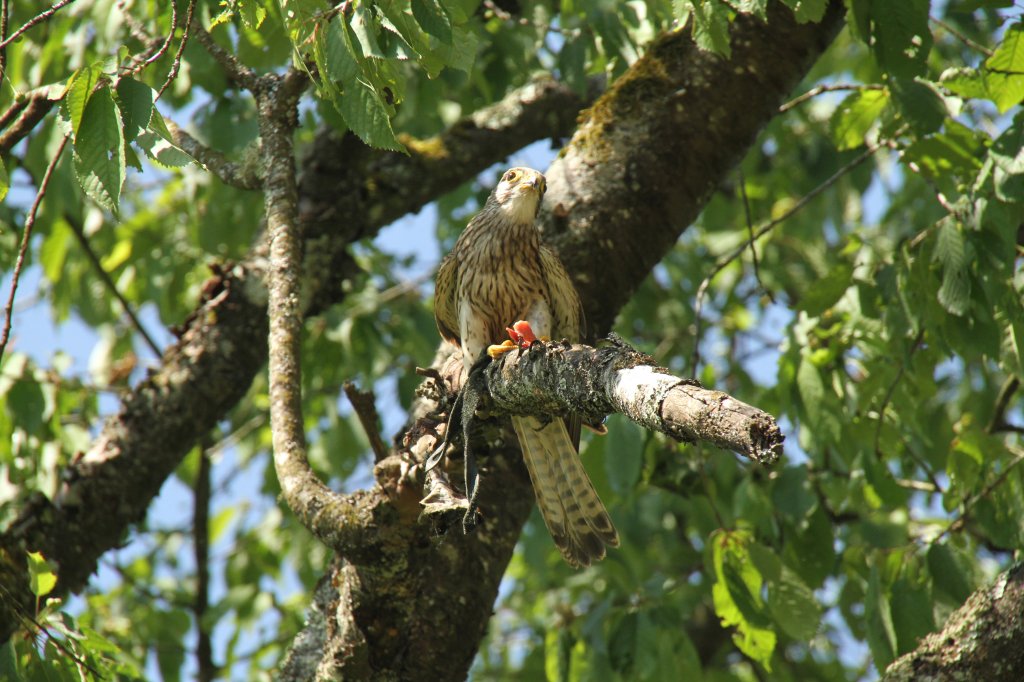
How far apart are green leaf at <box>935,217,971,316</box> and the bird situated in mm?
1181

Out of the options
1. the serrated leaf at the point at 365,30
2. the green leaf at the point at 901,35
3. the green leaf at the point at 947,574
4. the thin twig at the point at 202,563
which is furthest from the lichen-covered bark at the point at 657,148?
the thin twig at the point at 202,563

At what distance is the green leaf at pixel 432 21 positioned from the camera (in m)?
2.23

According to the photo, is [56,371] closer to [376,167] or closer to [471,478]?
Answer: [376,167]

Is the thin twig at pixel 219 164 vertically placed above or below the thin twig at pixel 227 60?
below

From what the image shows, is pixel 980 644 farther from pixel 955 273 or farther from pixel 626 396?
pixel 626 396

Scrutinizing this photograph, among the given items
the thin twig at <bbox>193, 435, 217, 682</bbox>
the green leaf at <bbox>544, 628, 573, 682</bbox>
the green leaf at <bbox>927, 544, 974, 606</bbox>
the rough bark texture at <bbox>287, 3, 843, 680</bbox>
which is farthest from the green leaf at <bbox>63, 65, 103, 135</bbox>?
the thin twig at <bbox>193, 435, 217, 682</bbox>

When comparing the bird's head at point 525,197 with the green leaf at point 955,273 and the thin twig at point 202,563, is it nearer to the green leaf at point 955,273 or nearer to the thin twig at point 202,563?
the green leaf at point 955,273

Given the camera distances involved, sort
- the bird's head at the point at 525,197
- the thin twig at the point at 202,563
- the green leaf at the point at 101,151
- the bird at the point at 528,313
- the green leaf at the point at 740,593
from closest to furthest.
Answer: the green leaf at the point at 101,151 < the bird at the point at 528,313 < the green leaf at the point at 740,593 < the bird's head at the point at 525,197 < the thin twig at the point at 202,563

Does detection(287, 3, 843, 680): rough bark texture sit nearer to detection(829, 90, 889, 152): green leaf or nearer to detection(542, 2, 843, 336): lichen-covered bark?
detection(542, 2, 843, 336): lichen-covered bark

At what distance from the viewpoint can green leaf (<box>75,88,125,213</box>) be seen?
211cm

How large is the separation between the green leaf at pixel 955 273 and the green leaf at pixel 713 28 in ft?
3.10

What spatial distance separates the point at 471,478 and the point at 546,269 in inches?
46.1

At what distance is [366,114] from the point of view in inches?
88.7

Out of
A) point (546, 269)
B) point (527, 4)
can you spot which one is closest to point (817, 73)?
point (527, 4)
